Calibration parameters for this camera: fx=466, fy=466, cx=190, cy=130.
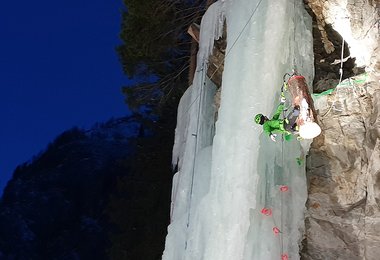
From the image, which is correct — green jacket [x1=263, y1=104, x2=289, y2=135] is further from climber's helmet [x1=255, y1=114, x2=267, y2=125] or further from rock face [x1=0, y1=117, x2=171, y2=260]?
rock face [x1=0, y1=117, x2=171, y2=260]

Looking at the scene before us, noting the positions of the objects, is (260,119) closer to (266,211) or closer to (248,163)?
(248,163)

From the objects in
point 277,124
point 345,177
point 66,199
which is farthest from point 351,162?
point 66,199

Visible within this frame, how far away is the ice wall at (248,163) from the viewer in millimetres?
4602

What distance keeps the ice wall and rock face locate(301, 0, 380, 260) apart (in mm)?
359

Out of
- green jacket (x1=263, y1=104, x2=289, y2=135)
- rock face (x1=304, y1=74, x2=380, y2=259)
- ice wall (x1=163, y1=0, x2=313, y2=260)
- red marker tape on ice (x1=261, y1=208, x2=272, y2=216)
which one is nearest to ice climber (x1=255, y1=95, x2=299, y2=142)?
green jacket (x1=263, y1=104, x2=289, y2=135)

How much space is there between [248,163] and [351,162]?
4.20ft

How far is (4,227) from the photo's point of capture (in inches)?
833

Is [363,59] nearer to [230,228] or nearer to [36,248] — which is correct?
[230,228]

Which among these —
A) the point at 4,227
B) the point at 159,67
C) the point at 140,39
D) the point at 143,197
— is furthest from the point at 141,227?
the point at 4,227

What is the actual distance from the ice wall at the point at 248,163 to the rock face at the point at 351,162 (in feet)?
1.18

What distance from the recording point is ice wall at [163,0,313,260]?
460 centimetres

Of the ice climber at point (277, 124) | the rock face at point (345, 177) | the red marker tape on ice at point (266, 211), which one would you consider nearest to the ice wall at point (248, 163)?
the red marker tape on ice at point (266, 211)

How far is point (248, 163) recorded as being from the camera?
15.6ft

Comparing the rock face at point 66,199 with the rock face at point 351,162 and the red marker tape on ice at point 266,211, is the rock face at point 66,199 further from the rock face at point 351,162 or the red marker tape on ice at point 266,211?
the red marker tape on ice at point 266,211
